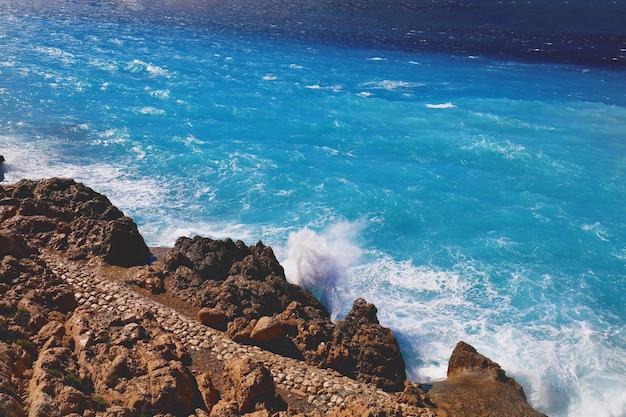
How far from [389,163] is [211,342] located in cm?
2810

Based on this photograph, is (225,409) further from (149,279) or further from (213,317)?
(149,279)

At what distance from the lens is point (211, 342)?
2022 cm

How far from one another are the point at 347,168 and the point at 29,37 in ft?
189

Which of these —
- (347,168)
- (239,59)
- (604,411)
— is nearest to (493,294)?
(604,411)

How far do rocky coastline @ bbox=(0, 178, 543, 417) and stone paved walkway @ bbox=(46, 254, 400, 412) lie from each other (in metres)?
0.05

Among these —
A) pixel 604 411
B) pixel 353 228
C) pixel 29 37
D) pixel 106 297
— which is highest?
pixel 29 37

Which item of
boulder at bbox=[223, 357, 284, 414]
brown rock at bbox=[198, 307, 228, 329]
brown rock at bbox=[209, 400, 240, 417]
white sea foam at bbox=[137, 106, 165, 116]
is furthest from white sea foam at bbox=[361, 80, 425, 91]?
brown rock at bbox=[209, 400, 240, 417]

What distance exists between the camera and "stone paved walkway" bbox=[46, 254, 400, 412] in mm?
18250

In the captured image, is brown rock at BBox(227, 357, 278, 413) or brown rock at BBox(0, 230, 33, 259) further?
brown rock at BBox(0, 230, 33, 259)

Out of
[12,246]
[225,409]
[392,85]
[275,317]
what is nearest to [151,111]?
[392,85]

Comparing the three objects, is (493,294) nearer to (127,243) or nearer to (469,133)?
(127,243)

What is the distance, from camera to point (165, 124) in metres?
51.1

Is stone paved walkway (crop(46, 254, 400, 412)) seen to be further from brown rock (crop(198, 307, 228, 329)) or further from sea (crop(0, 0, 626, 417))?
sea (crop(0, 0, 626, 417))

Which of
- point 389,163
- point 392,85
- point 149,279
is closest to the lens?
point 149,279
